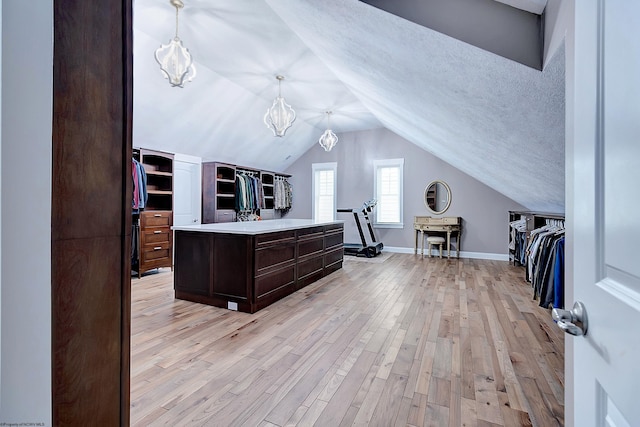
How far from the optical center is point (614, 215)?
1.64 ft

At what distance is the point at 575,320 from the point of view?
2.07 ft

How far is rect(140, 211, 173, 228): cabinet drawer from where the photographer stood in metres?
4.57

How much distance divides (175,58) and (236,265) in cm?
218

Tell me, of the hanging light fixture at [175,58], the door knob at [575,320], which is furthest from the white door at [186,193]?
the door knob at [575,320]

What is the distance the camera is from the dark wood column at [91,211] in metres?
0.78

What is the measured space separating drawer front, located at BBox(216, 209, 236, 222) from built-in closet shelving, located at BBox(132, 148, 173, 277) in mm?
1126

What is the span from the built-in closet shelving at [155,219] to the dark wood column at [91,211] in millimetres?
4134

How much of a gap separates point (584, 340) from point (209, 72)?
5.10 m

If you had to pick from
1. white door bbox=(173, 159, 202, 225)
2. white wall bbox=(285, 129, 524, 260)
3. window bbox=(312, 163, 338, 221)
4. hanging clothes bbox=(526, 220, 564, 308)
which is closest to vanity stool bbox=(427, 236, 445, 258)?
white wall bbox=(285, 129, 524, 260)

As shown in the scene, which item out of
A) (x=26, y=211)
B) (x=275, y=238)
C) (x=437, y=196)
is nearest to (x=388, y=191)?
(x=437, y=196)

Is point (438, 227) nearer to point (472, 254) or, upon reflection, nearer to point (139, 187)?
point (472, 254)

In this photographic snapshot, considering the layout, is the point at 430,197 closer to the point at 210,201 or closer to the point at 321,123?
the point at 321,123

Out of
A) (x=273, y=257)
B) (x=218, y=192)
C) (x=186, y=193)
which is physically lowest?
(x=273, y=257)

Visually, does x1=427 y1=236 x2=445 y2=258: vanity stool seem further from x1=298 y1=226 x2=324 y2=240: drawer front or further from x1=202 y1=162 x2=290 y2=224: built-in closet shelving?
x1=202 y1=162 x2=290 y2=224: built-in closet shelving
